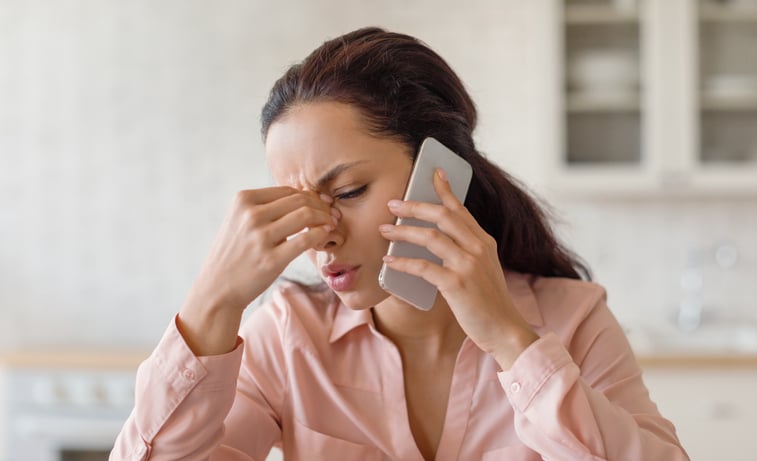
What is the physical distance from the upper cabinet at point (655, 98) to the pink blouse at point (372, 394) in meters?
1.65

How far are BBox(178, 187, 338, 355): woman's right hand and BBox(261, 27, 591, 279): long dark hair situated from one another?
0.18 m

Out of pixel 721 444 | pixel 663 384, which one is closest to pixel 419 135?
pixel 663 384

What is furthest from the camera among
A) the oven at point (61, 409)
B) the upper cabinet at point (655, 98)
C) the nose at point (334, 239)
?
the upper cabinet at point (655, 98)

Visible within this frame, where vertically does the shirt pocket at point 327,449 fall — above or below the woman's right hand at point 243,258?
below

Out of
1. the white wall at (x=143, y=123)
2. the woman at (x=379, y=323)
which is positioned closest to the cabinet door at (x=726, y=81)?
the white wall at (x=143, y=123)

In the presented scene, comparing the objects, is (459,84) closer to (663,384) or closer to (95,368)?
(663,384)

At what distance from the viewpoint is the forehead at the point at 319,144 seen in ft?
3.93

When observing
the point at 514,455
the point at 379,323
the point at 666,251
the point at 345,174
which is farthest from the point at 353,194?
the point at 666,251

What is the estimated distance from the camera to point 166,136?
3312 mm

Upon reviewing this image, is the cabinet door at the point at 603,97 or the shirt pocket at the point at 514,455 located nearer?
the shirt pocket at the point at 514,455

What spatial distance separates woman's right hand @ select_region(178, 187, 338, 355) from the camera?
113 cm

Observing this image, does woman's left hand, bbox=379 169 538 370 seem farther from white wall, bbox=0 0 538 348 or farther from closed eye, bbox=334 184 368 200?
white wall, bbox=0 0 538 348

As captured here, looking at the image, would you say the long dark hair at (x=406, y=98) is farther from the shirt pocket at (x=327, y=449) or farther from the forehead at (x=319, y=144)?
the shirt pocket at (x=327, y=449)

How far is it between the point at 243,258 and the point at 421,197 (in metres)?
0.27
